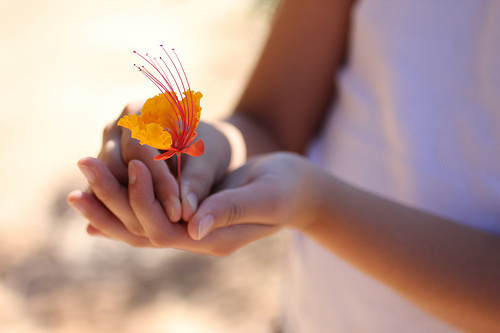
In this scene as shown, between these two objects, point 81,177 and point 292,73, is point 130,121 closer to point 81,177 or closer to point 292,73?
point 292,73

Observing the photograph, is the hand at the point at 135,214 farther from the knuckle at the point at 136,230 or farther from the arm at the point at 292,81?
the arm at the point at 292,81

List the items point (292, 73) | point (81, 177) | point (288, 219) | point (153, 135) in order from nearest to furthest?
1. point (153, 135)
2. point (288, 219)
3. point (292, 73)
4. point (81, 177)

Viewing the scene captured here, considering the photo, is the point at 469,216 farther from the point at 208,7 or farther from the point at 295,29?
the point at 208,7

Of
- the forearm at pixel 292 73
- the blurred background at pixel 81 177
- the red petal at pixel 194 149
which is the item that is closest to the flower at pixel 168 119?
the red petal at pixel 194 149

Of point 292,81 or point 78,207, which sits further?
Answer: point 292,81

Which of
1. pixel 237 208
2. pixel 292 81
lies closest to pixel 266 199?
pixel 237 208
